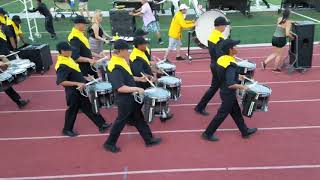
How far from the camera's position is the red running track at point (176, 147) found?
6.30 meters

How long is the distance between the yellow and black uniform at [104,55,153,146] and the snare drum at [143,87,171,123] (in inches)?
5.5

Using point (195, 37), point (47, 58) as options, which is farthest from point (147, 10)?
point (47, 58)

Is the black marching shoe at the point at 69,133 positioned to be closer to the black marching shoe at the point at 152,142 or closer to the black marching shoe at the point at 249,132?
the black marching shoe at the point at 152,142

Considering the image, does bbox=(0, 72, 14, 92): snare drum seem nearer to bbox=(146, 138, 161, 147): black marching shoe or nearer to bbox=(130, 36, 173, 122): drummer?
bbox=(130, 36, 173, 122): drummer

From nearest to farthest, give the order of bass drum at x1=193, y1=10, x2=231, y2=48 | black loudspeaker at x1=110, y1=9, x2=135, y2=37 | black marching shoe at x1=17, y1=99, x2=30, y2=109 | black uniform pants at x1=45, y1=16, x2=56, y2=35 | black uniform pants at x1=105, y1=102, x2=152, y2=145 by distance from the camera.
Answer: black uniform pants at x1=105, y1=102, x2=152, y2=145 < black marching shoe at x1=17, y1=99, x2=30, y2=109 < bass drum at x1=193, y1=10, x2=231, y2=48 < black uniform pants at x1=45, y1=16, x2=56, y2=35 < black loudspeaker at x1=110, y1=9, x2=135, y2=37

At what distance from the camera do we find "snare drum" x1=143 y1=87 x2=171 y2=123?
22.1ft

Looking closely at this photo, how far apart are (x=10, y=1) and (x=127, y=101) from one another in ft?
76.9

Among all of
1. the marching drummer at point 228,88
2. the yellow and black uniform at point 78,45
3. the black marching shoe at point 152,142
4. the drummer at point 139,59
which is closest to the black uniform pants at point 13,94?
the yellow and black uniform at point 78,45

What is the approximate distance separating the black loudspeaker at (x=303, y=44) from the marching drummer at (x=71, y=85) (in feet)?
19.4

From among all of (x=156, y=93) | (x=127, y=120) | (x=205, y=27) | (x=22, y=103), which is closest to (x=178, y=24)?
(x=205, y=27)

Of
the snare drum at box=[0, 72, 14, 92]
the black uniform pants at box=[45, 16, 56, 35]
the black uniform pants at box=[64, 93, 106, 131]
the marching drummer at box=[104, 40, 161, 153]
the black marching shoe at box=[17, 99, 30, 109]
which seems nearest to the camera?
the marching drummer at box=[104, 40, 161, 153]

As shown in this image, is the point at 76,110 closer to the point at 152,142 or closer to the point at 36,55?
the point at 152,142

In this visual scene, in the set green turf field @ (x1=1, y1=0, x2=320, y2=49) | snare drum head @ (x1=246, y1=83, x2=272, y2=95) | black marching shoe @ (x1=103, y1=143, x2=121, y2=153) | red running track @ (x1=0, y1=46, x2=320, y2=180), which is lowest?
red running track @ (x1=0, y1=46, x2=320, y2=180)

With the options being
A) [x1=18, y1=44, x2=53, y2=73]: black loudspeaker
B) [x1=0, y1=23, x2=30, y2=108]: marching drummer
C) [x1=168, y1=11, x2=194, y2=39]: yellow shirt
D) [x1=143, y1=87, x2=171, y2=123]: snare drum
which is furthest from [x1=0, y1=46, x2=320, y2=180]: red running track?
[x1=168, y1=11, x2=194, y2=39]: yellow shirt
